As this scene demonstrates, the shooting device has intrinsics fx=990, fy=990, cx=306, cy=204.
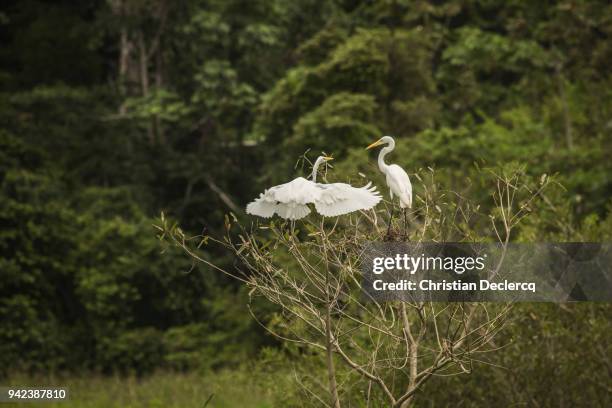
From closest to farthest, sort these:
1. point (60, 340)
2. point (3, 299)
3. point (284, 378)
→ point (284, 378), point (3, 299), point (60, 340)

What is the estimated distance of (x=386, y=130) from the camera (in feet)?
46.9

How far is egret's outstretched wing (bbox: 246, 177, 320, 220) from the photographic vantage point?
13.2 ft

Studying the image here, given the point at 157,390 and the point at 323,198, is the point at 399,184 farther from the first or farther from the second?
the point at 157,390

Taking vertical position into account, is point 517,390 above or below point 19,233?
below

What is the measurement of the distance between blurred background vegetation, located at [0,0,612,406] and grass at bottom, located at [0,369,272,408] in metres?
0.14

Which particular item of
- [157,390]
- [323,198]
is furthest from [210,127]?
[323,198]

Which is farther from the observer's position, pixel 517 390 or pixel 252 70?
pixel 252 70

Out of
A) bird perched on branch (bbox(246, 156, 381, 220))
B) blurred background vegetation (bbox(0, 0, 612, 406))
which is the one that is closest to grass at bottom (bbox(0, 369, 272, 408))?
blurred background vegetation (bbox(0, 0, 612, 406))

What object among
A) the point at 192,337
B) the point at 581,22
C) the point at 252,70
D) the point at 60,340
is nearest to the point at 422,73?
the point at 581,22

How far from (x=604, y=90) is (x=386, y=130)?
12.9ft

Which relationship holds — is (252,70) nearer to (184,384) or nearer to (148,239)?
(148,239)

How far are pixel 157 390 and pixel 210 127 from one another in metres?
7.22

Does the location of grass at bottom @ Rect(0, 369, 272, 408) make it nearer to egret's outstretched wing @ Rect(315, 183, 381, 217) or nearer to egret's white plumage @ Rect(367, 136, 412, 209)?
egret's white plumage @ Rect(367, 136, 412, 209)

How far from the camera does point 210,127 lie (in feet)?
60.3
